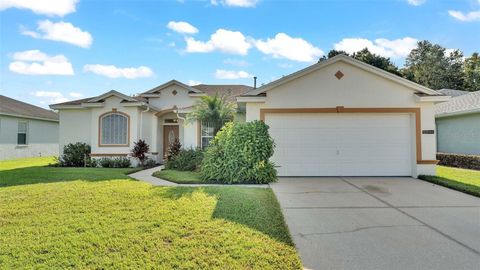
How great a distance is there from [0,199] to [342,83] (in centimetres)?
1124

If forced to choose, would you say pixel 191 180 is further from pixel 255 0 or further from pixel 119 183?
pixel 255 0

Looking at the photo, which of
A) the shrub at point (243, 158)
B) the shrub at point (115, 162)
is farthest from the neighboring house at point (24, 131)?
the shrub at point (243, 158)

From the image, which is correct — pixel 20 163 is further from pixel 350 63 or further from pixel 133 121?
pixel 350 63

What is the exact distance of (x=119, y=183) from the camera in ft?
29.7

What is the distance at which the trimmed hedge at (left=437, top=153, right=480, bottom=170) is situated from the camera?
12992mm

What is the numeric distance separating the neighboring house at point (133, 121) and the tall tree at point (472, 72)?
36.6 metres

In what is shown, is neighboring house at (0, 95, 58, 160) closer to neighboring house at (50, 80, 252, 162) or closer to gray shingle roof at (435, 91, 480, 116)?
neighboring house at (50, 80, 252, 162)

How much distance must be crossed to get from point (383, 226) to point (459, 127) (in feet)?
45.3

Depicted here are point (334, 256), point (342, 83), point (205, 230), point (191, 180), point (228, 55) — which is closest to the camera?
point (334, 256)

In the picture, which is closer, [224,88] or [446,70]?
[224,88]

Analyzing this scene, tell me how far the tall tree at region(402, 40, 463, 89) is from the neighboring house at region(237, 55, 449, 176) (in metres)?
30.6

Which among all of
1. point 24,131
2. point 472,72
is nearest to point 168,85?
point 24,131

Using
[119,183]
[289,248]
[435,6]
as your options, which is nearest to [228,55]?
[435,6]

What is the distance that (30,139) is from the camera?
66.1 ft
